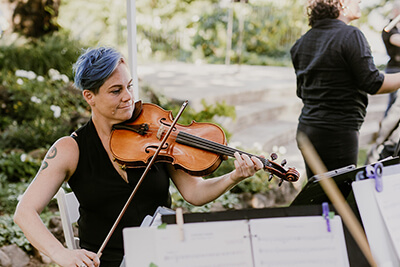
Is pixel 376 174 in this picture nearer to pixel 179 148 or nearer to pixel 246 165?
pixel 246 165

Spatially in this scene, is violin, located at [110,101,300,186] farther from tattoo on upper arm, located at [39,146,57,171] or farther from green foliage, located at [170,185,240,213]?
green foliage, located at [170,185,240,213]

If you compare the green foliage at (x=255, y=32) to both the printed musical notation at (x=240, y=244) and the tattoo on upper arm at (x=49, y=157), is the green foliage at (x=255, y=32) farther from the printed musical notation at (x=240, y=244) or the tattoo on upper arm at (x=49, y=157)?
the printed musical notation at (x=240, y=244)

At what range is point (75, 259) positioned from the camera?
A: 143cm

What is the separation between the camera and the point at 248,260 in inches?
45.8

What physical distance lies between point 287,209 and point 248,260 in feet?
0.55

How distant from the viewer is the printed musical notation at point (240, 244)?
116 cm

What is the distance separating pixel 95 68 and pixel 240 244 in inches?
34.4

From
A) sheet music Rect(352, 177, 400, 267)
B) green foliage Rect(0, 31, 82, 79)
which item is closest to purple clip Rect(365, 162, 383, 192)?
sheet music Rect(352, 177, 400, 267)

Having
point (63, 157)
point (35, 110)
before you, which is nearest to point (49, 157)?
point (63, 157)

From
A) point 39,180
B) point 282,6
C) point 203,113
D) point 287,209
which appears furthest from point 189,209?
point 282,6

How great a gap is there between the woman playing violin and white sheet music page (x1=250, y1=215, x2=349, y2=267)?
0.43m

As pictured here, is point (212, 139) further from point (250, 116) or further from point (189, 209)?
point (250, 116)

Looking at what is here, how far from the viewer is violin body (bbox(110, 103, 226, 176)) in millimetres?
1752

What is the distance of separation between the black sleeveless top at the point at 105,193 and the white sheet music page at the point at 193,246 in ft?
1.93
